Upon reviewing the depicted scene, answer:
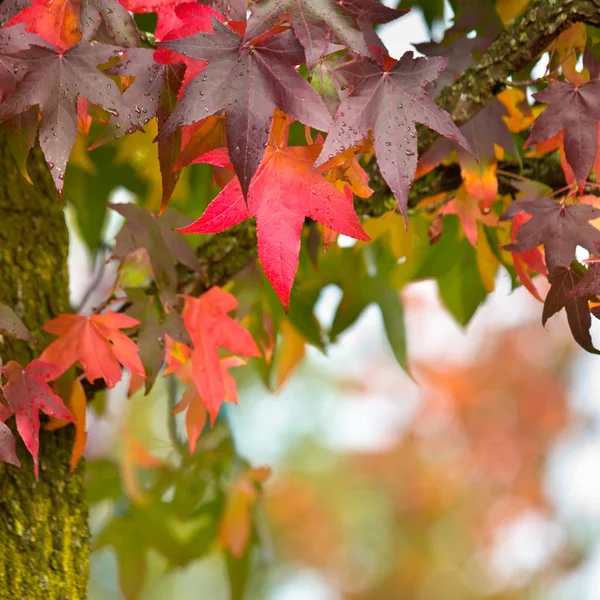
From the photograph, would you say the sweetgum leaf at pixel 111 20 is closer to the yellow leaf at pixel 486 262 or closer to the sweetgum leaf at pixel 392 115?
the sweetgum leaf at pixel 392 115

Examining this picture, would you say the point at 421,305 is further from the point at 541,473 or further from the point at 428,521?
the point at 428,521

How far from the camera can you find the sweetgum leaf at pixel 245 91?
57 centimetres

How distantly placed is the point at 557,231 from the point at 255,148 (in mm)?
378

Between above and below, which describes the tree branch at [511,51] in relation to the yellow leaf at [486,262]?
above

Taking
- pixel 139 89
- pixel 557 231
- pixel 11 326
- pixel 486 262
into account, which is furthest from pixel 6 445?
pixel 486 262

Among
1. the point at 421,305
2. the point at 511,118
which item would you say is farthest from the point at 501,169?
the point at 421,305

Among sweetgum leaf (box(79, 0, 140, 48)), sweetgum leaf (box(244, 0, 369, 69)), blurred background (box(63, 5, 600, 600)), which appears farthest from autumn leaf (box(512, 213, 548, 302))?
blurred background (box(63, 5, 600, 600))

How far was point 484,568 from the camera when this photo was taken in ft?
28.3

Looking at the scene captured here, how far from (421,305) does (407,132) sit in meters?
6.69

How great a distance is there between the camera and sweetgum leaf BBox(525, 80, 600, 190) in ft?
2.42

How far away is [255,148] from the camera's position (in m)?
0.57

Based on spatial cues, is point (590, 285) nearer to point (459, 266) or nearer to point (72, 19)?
point (72, 19)

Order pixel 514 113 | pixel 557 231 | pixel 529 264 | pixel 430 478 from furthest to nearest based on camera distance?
pixel 430 478
pixel 514 113
pixel 529 264
pixel 557 231

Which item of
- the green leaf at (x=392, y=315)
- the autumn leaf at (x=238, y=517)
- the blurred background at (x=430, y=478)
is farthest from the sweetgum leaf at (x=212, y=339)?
the blurred background at (x=430, y=478)
